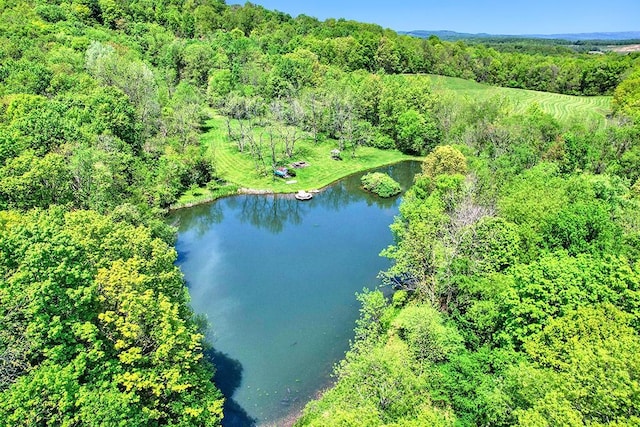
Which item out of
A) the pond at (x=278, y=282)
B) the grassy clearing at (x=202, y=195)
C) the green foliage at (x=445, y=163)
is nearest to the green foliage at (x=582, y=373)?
the pond at (x=278, y=282)

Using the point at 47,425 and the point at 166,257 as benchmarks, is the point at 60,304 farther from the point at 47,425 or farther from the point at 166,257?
the point at 166,257

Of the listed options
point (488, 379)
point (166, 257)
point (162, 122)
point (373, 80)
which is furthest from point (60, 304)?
point (373, 80)

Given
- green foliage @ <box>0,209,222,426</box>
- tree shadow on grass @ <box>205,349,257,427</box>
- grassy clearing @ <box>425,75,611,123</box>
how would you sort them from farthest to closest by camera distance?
grassy clearing @ <box>425,75,611,123</box>, tree shadow on grass @ <box>205,349,257,427</box>, green foliage @ <box>0,209,222,426</box>

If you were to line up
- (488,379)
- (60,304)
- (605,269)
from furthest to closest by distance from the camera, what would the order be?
1. (605,269)
2. (488,379)
3. (60,304)

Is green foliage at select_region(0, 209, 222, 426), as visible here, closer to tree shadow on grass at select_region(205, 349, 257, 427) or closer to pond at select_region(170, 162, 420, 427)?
tree shadow on grass at select_region(205, 349, 257, 427)

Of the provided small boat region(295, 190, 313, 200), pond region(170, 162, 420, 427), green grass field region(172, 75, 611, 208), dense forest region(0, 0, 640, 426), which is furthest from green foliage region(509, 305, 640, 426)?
green grass field region(172, 75, 611, 208)

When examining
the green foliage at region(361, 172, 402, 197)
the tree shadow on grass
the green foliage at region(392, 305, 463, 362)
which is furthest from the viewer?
the green foliage at region(361, 172, 402, 197)
